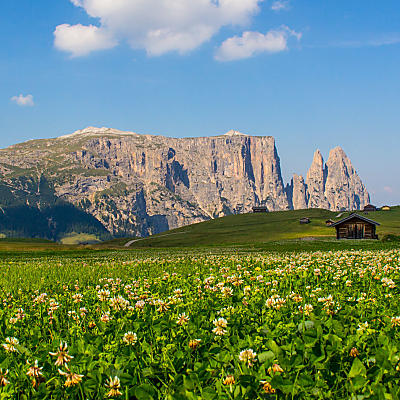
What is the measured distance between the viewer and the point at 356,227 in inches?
3922

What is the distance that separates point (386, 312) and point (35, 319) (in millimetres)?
6696

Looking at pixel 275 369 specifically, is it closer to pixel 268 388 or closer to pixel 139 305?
pixel 268 388

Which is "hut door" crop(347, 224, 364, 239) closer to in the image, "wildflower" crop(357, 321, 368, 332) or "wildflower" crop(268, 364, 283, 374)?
"wildflower" crop(357, 321, 368, 332)

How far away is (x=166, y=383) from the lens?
4141mm

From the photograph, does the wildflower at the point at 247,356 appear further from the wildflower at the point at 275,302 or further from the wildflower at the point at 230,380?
the wildflower at the point at 275,302

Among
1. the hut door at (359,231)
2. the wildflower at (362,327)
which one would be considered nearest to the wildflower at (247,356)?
the wildflower at (362,327)

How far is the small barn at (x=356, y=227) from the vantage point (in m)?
98.0

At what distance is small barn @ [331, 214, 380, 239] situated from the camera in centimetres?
9800

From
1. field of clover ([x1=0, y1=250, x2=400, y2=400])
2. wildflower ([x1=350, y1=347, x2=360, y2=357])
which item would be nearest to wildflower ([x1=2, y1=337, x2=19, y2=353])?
field of clover ([x1=0, y1=250, x2=400, y2=400])

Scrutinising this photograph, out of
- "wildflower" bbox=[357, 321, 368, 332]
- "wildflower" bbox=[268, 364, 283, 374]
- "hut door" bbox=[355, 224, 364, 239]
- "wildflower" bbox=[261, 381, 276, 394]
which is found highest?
"wildflower" bbox=[268, 364, 283, 374]

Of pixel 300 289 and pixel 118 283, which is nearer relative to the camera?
pixel 300 289

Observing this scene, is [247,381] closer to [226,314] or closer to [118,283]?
[226,314]

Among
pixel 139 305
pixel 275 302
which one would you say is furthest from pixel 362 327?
pixel 139 305

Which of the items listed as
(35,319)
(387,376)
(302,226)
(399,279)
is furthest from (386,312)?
(302,226)
